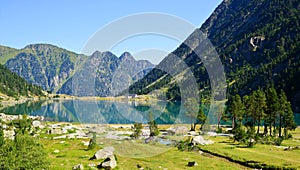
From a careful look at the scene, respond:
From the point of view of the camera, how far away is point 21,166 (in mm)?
28938

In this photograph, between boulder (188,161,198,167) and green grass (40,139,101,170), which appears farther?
boulder (188,161,198,167)

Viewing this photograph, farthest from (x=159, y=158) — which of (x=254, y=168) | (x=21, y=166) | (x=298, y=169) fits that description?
(x=21, y=166)

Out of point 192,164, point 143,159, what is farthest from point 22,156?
point 192,164

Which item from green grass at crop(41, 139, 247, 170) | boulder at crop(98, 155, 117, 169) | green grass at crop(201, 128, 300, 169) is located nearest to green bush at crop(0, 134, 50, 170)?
green grass at crop(41, 139, 247, 170)

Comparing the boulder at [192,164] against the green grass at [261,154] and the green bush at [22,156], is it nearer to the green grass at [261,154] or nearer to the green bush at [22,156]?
the green grass at [261,154]

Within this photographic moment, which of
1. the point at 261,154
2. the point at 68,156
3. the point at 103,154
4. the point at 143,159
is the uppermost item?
the point at 261,154

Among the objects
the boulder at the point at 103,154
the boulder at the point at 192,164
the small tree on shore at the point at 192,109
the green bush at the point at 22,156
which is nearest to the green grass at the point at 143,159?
the boulder at the point at 192,164

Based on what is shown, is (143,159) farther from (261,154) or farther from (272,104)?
(272,104)

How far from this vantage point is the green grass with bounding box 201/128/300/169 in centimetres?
4150

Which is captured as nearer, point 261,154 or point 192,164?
point 192,164

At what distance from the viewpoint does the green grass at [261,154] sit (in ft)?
136

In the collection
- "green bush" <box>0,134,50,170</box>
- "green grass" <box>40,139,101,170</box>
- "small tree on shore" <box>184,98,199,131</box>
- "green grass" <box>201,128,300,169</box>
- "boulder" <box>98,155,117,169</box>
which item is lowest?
"green grass" <box>40,139,101,170</box>

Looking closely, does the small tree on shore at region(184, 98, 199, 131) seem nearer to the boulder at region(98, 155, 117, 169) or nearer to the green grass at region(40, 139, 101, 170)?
the green grass at region(40, 139, 101, 170)

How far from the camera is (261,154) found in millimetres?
48156
